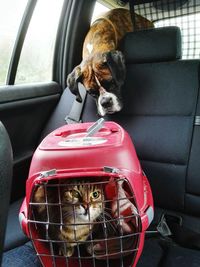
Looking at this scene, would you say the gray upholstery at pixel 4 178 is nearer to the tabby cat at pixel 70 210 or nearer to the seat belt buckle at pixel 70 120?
the tabby cat at pixel 70 210

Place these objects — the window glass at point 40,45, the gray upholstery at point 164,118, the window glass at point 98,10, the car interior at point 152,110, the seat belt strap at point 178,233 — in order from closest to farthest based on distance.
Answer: the seat belt strap at point 178,233 < the car interior at point 152,110 < the gray upholstery at point 164,118 < the window glass at point 40,45 < the window glass at point 98,10

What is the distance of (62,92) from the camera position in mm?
2221

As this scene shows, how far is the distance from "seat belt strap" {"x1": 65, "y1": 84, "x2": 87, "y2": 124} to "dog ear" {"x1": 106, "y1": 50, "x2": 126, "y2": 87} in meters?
0.27

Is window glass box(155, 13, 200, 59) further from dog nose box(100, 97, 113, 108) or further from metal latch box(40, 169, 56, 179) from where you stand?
metal latch box(40, 169, 56, 179)

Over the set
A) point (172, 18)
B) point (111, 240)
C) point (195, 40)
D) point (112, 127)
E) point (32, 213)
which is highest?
point (172, 18)

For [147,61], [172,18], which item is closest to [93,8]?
[172,18]

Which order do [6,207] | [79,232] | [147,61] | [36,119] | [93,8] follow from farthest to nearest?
[93,8] < [36,119] < [147,61] < [79,232] < [6,207]

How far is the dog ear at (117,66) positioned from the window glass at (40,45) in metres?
0.58

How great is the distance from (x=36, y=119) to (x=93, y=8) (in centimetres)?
85

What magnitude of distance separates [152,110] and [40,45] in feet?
3.15

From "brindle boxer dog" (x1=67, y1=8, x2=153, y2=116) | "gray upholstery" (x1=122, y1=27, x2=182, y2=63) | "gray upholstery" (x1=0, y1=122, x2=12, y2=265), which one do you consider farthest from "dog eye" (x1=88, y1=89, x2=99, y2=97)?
"gray upholstery" (x1=0, y1=122, x2=12, y2=265)

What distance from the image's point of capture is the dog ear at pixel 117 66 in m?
1.73

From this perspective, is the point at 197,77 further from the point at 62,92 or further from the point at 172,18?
the point at 62,92

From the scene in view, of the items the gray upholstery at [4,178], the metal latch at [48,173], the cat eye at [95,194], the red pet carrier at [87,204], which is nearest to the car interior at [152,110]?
the red pet carrier at [87,204]
